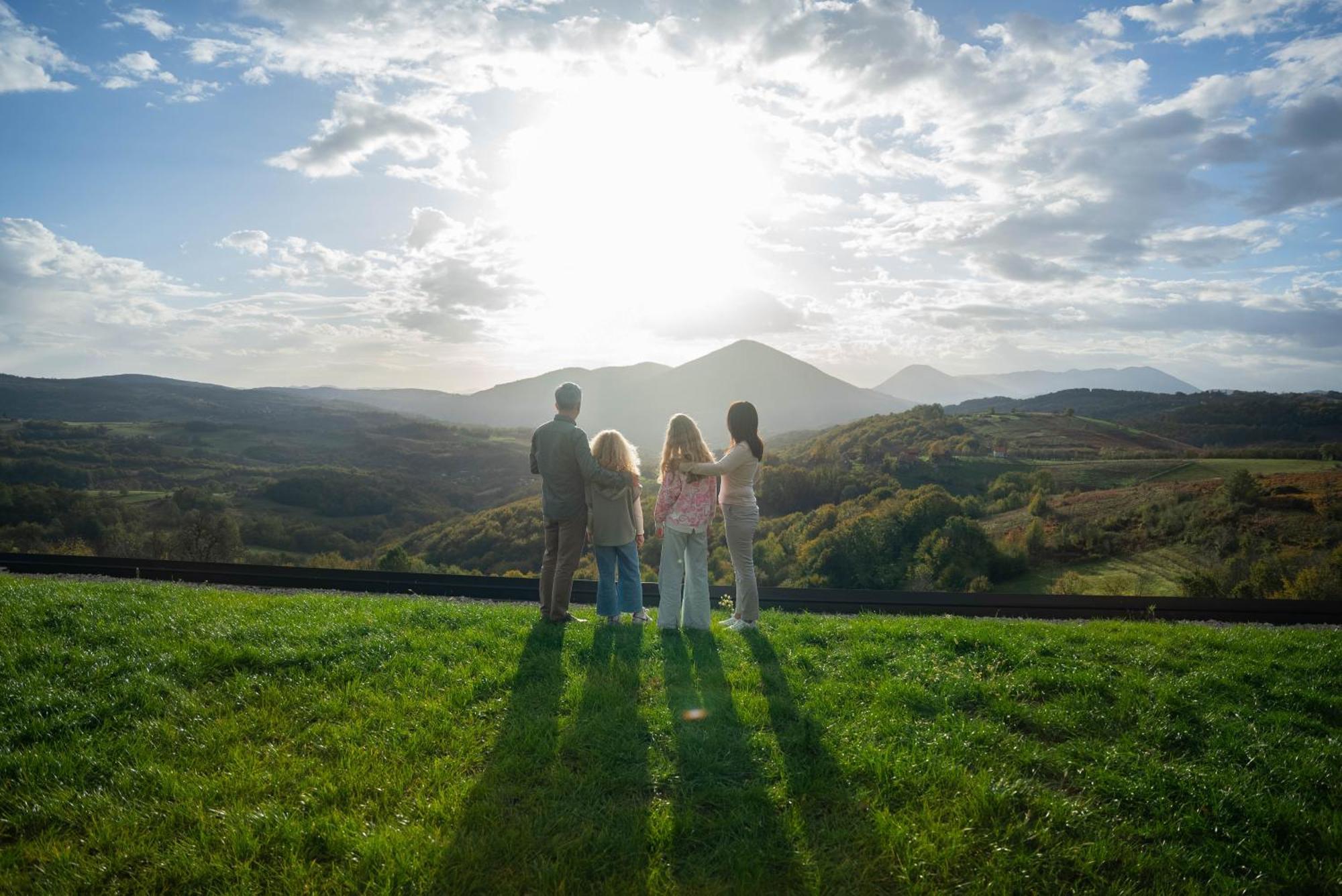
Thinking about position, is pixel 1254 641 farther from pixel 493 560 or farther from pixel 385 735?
pixel 493 560

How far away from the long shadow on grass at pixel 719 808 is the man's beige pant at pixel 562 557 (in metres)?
2.18

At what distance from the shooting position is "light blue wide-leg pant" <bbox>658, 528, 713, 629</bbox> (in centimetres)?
699

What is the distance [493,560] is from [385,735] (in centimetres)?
2937

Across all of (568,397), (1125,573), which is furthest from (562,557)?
(1125,573)

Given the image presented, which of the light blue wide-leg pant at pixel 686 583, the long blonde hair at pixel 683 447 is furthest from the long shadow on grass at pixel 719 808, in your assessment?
the long blonde hair at pixel 683 447

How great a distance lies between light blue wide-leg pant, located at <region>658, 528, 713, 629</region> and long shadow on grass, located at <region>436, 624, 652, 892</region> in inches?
66.9

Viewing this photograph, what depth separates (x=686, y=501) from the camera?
6969 millimetres

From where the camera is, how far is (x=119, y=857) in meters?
3.12

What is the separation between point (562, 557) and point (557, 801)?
354 centimetres

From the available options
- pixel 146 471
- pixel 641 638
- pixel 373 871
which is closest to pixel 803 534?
pixel 641 638

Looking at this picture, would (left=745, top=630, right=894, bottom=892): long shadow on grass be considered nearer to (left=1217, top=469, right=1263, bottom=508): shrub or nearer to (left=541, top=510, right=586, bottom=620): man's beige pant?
(left=541, top=510, right=586, bottom=620): man's beige pant

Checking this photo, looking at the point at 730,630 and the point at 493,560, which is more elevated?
the point at 730,630

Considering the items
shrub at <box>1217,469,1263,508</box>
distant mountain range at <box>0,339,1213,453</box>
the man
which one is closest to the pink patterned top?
the man

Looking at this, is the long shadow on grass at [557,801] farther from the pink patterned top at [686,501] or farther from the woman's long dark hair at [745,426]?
the woman's long dark hair at [745,426]
